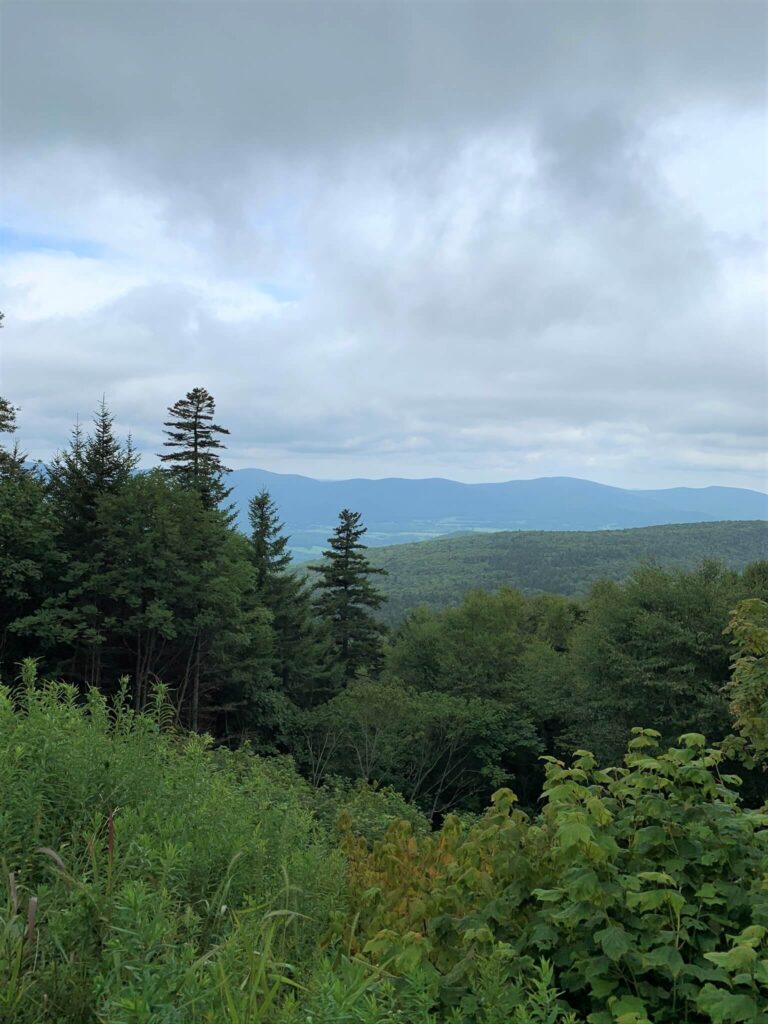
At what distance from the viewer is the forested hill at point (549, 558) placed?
11962 cm

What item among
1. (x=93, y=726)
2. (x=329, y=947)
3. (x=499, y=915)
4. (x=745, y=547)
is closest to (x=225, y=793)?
(x=93, y=726)

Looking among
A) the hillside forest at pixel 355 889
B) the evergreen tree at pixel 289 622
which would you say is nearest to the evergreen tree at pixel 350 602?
the evergreen tree at pixel 289 622

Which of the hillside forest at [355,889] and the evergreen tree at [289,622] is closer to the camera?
the hillside forest at [355,889]

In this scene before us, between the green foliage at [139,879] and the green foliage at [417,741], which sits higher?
the green foliage at [139,879]

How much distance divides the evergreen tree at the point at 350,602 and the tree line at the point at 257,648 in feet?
32.0

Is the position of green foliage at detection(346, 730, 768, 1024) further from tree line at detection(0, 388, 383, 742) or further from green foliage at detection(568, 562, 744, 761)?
green foliage at detection(568, 562, 744, 761)

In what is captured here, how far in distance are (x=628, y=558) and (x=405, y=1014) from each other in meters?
140

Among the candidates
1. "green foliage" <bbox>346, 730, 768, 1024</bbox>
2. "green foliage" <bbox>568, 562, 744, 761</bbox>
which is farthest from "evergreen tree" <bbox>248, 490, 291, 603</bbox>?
"green foliage" <bbox>346, 730, 768, 1024</bbox>

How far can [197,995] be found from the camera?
1.50m

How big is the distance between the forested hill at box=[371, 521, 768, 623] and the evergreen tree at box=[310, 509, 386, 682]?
48.9 meters

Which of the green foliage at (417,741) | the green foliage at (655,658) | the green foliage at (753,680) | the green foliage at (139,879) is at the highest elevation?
the green foliage at (139,879)

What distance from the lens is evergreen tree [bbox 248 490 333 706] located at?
35.7 metres

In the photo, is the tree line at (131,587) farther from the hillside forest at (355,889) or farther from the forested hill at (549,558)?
the forested hill at (549,558)

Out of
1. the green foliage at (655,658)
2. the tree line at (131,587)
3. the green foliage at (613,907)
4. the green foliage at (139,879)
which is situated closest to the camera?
the green foliage at (139,879)
